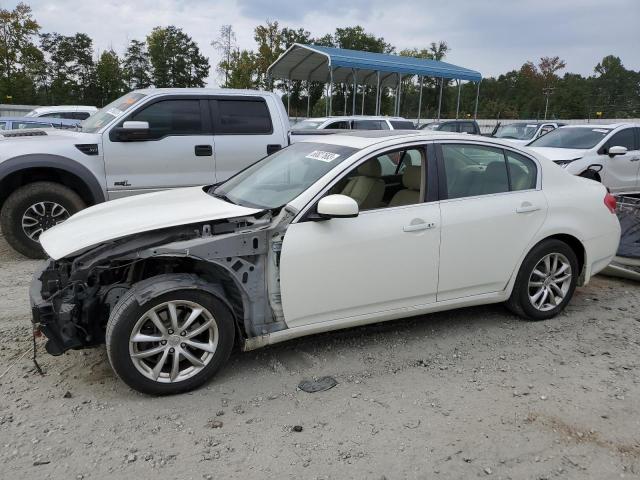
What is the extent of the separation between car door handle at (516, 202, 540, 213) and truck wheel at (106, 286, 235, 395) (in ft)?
7.95

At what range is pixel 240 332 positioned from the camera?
131 inches

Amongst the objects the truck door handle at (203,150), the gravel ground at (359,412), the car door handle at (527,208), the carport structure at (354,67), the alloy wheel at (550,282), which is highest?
the carport structure at (354,67)

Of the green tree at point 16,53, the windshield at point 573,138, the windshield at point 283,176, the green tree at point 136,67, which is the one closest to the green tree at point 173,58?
the green tree at point 136,67

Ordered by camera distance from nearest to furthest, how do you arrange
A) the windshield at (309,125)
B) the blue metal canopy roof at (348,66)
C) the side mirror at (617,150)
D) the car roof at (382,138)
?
the car roof at (382,138) → the side mirror at (617,150) → the windshield at (309,125) → the blue metal canopy roof at (348,66)

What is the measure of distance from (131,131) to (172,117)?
61 centimetres

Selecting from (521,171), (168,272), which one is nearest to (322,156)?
(168,272)

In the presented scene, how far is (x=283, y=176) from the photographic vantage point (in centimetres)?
396

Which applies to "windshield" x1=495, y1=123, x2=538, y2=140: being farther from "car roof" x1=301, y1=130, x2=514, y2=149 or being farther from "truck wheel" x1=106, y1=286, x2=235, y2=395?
"truck wheel" x1=106, y1=286, x2=235, y2=395

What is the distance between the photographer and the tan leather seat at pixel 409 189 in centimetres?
383

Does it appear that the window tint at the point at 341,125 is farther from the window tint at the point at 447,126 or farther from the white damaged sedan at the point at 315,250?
the white damaged sedan at the point at 315,250

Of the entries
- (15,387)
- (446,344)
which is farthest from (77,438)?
(446,344)

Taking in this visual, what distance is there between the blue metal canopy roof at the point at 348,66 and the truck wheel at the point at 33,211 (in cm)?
1626

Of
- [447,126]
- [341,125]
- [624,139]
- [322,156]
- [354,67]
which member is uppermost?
[354,67]

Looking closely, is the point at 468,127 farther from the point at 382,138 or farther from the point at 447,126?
the point at 382,138
